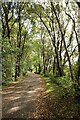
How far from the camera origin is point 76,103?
11.8 metres

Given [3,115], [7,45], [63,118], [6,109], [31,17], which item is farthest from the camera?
[31,17]

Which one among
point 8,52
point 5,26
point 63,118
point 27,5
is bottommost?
point 63,118

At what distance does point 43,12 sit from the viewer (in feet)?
83.5

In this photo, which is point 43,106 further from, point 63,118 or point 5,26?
point 5,26

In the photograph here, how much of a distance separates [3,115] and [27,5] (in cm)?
1849

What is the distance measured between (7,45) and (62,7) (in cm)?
752

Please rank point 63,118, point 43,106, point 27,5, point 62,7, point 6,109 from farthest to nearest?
1. point 27,5
2. point 62,7
3. point 43,106
4. point 6,109
5. point 63,118

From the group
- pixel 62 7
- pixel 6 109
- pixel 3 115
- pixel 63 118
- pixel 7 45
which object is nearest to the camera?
Result: pixel 63 118

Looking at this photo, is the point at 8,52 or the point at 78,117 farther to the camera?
the point at 8,52

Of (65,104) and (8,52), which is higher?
(8,52)

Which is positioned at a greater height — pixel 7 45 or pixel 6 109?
pixel 7 45

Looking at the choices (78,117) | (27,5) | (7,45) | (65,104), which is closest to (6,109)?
(65,104)

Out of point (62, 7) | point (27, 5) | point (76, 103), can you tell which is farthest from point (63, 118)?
point (27, 5)

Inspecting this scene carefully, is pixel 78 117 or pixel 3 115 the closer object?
pixel 78 117
